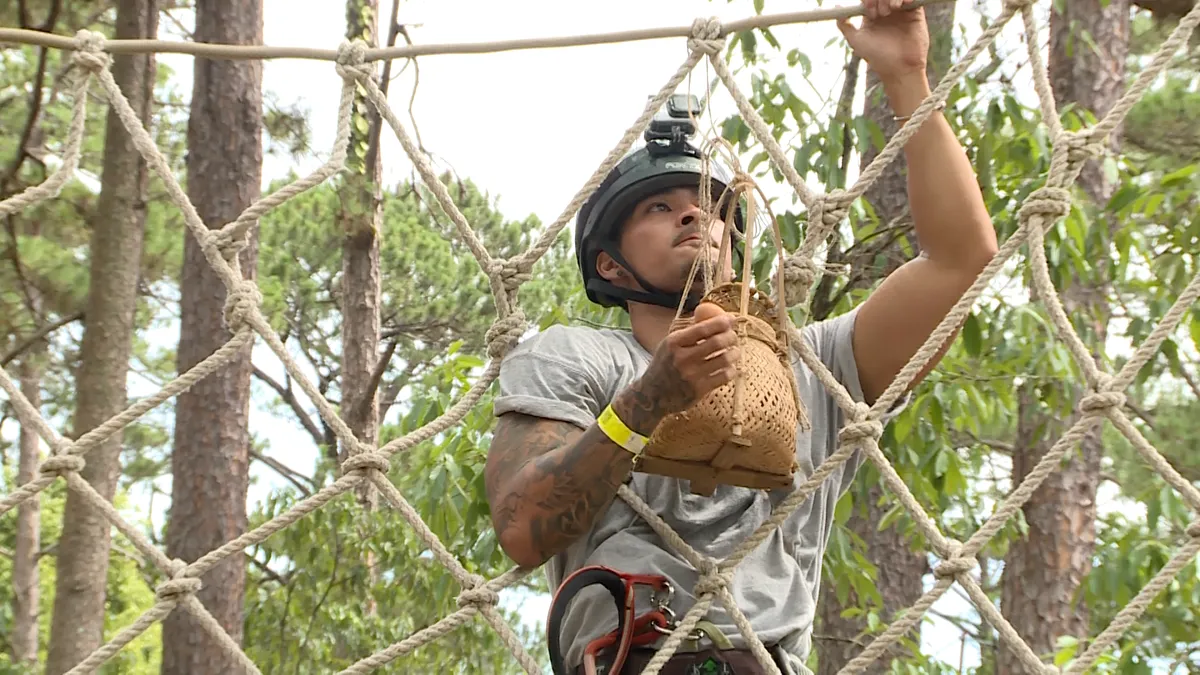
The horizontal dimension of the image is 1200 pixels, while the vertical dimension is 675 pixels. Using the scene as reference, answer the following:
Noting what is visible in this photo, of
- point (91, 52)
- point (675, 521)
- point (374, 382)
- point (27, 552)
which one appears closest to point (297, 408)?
point (27, 552)

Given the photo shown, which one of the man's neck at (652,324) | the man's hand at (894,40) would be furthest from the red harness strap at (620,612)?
the man's hand at (894,40)

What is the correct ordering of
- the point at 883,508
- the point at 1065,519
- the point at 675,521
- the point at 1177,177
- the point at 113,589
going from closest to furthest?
the point at 675,521 → the point at 1177,177 → the point at 1065,519 → the point at 883,508 → the point at 113,589

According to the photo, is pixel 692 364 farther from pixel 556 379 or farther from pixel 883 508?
pixel 883 508

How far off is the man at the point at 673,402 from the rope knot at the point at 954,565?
14cm

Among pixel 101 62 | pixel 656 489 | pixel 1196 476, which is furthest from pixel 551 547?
pixel 1196 476

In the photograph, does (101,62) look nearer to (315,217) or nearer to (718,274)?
(718,274)

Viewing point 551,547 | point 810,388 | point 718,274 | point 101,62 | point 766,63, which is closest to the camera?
point 551,547

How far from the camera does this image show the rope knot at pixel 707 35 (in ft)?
5.28

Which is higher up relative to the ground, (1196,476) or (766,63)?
(766,63)

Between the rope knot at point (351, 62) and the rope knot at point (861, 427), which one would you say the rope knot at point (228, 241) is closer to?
the rope knot at point (351, 62)

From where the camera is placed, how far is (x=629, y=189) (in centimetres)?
165

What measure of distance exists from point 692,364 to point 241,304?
0.72m

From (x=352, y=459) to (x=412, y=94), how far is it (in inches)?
87.4

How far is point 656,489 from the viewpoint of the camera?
1457 millimetres
